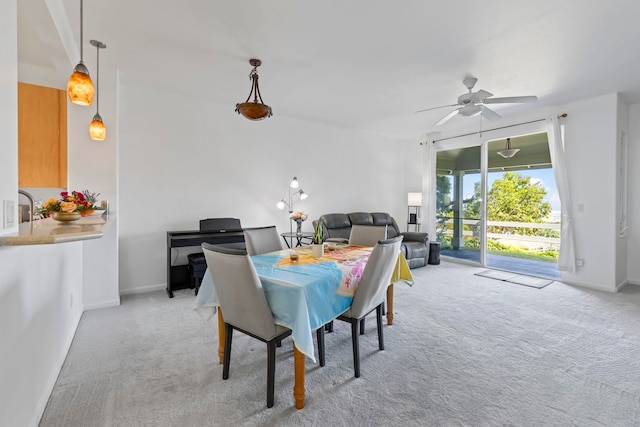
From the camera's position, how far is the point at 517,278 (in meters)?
4.62

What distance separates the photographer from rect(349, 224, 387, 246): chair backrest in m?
3.36

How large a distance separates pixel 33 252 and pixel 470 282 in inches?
190

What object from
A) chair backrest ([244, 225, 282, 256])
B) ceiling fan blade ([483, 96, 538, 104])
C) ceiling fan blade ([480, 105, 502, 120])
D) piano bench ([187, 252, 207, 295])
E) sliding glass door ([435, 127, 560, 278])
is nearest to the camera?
chair backrest ([244, 225, 282, 256])

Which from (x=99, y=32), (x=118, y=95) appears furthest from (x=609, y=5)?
(x=118, y=95)

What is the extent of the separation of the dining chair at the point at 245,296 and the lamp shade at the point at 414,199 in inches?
201

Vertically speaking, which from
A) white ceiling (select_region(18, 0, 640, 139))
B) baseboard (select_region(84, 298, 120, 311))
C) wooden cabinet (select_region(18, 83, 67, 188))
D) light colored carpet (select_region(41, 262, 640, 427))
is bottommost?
light colored carpet (select_region(41, 262, 640, 427))

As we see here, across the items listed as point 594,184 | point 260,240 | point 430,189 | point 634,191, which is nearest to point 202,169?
point 260,240

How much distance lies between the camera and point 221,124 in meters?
4.45

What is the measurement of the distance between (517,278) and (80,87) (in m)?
5.68

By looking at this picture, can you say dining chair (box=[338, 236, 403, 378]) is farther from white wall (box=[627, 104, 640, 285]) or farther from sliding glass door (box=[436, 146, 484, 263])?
white wall (box=[627, 104, 640, 285])

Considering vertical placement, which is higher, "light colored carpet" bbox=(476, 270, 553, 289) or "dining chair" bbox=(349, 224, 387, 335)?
"dining chair" bbox=(349, 224, 387, 335)

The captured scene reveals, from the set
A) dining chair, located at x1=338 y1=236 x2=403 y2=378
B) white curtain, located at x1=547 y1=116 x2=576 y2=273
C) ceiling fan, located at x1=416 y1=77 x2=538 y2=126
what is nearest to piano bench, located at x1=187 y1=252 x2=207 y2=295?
dining chair, located at x1=338 y1=236 x2=403 y2=378

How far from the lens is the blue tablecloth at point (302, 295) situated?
1649 mm

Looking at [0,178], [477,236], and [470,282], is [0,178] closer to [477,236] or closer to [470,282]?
[470,282]
